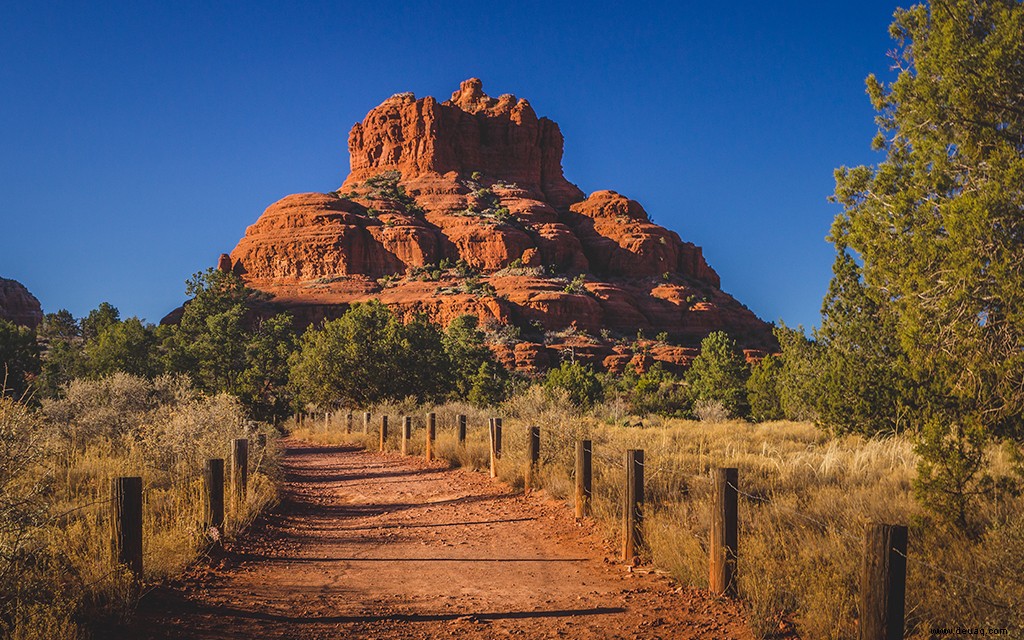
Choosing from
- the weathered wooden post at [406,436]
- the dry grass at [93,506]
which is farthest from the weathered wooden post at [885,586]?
the weathered wooden post at [406,436]

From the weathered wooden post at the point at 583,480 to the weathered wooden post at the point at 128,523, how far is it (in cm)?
519

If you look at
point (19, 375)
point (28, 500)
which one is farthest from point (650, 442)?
point (19, 375)

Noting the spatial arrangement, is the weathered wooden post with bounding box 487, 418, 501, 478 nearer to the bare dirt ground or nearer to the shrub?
the bare dirt ground

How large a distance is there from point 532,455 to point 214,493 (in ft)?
17.7

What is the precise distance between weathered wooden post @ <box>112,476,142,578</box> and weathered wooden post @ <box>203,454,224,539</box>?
202 centimetres

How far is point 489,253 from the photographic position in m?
101

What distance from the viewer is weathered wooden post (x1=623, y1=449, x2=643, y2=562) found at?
7117 millimetres

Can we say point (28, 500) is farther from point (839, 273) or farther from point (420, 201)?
point (420, 201)

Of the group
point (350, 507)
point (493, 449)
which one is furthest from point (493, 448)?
point (350, 507)

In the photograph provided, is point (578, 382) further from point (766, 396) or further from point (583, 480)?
point (583, 480)

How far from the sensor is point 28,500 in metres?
4.96

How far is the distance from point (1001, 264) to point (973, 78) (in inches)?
103

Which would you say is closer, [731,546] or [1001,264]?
[731,546]

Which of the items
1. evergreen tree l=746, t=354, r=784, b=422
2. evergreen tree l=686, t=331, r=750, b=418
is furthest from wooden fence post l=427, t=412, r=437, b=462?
evergreen tree l=686, t=331, r=750, b=418
